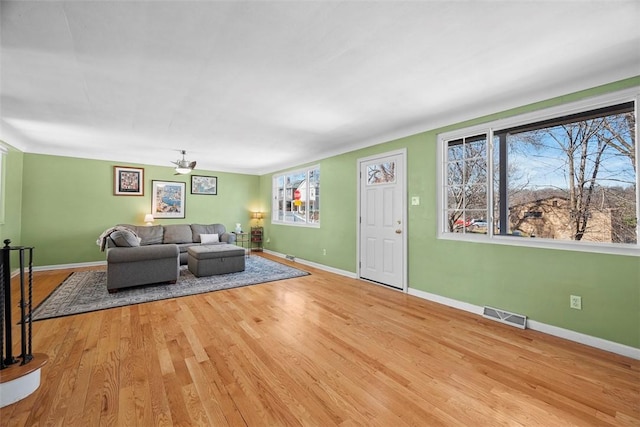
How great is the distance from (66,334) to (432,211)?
4.30 metres

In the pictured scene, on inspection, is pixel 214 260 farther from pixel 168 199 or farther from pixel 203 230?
pixel 168 199

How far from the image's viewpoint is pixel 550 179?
282cm

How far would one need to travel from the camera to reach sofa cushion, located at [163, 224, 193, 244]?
5914mm

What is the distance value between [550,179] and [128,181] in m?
7.55

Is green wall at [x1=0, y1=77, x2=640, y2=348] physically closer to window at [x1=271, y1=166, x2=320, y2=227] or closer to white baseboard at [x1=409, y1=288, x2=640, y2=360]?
white baseboard at [x1=409, y1=288, x2=640, y2=360]

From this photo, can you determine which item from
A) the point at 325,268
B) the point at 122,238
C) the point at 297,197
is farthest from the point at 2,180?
the point at 325,268

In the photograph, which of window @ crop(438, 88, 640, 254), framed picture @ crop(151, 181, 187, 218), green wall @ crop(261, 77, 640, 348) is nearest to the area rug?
green wall @ crop(261, 77, 640, 348)

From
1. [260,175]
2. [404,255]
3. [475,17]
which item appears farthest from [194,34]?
[260,175]

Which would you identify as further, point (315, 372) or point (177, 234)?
point (177, 234)

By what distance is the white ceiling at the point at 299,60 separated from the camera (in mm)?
1693

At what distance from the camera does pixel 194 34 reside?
1.90 m

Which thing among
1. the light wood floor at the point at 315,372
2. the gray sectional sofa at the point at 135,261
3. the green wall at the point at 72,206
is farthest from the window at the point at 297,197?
the light wood floor at the point at 315,372

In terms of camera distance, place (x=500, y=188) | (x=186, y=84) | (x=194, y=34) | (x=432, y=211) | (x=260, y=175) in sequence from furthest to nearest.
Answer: (x=260, y=175) < (x=432, y=211) < (x=500, y=188) < (x=186, y=84) < (x=194, y=34)

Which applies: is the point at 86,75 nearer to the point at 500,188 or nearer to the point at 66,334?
the point at 66,334
